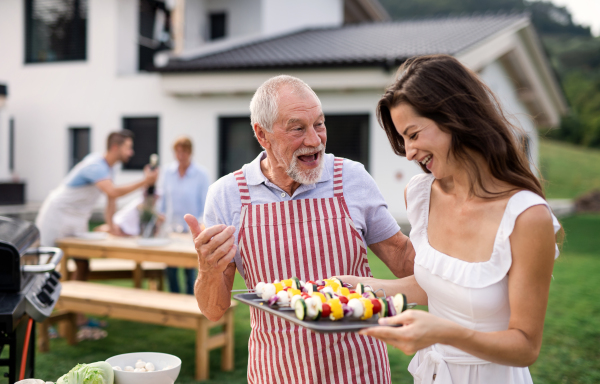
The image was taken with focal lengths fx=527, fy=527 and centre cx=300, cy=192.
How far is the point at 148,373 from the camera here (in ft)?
5.62

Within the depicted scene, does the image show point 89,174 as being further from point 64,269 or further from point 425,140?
point 425,140

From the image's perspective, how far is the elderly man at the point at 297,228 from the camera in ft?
6.59

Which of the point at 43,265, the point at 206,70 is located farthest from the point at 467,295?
the point at 206,70

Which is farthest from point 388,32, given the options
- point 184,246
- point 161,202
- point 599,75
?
point 599,75

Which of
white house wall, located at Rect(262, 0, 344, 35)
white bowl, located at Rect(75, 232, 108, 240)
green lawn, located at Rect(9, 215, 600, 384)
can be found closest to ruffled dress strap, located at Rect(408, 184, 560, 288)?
green lawn, located at Rect(9, 215, 600, 384)

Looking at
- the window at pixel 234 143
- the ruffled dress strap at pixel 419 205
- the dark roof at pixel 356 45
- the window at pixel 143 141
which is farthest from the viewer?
the window at pixel 143 141

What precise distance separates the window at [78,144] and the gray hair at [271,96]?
1337 cm

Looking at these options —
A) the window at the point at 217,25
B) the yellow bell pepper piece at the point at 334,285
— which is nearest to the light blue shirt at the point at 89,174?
the yellow bell pepper piece at the point at 334,285

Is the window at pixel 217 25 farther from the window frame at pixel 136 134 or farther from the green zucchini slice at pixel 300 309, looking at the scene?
the green zucchini slice at pixel 300 309

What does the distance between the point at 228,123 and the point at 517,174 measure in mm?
10824

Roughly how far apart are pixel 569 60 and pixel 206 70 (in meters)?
40.4

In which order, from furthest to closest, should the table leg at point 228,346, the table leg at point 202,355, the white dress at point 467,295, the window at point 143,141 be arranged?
the window at point 143,141 < the table leg at point 228,346 < the table leg at point 202,355 < the white dress at point 467,295

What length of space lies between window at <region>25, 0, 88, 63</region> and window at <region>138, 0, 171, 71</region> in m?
1.45

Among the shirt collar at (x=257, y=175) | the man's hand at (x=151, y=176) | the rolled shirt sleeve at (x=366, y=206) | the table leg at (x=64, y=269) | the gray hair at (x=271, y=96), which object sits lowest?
the table leg at (x=64, y=269)
